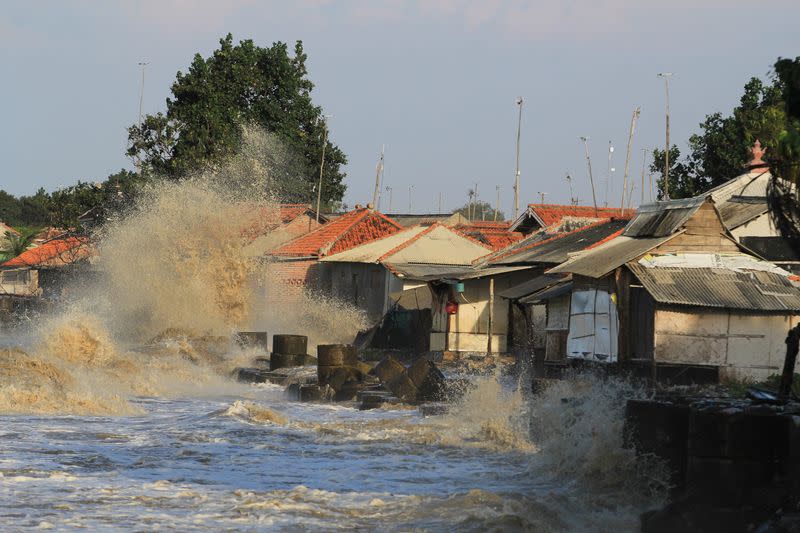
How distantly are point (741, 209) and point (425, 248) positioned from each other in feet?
50.8

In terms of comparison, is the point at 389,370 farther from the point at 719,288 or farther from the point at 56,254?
the point at 56,254

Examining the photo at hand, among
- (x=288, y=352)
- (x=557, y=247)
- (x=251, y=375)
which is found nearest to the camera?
(x=251, y=375)

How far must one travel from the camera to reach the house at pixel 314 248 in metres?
43.9

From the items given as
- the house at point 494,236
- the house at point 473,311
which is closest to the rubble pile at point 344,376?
the house at point 473,311

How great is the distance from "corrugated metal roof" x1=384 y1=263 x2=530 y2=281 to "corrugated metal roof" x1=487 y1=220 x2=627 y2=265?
463mm

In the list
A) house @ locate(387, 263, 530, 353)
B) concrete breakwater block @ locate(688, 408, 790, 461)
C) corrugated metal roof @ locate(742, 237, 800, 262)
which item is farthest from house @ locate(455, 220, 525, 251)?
concrete breakwater block @ locate(688, 408, 790, 461)

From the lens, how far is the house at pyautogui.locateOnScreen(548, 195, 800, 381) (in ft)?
69.4

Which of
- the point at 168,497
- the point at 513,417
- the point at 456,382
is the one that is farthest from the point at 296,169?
the point at 168,497

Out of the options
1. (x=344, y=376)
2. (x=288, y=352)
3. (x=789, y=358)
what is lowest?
(x=344, y=376)

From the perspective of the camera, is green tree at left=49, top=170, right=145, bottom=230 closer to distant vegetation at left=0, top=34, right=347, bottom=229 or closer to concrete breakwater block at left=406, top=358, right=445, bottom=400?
distant vegetation at left=0, top=34, right=347, bottom=229

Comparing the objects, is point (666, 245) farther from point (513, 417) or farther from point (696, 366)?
point (513, 417)

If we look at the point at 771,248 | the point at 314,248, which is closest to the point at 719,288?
the point at 771,248

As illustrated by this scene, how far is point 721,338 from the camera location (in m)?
21.3

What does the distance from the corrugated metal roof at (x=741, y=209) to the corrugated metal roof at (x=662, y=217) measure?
2652mm
